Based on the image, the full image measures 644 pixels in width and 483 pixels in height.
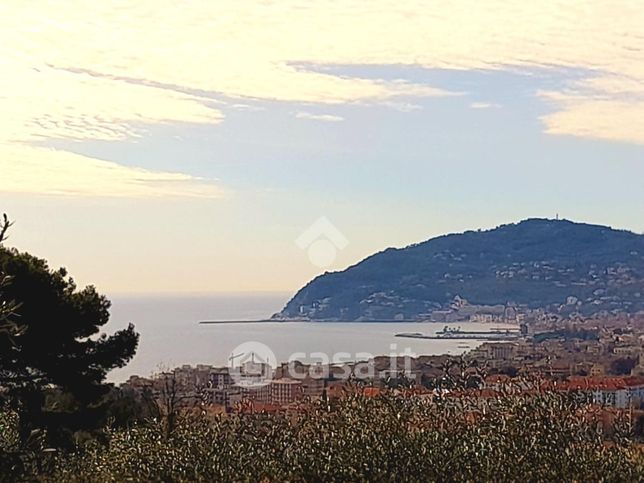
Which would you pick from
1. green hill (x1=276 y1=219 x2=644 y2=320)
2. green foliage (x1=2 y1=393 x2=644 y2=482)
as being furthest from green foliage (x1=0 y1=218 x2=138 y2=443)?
green hill (x1=276 y1=219 x2=644 y2=320)

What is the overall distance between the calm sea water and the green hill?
67.1 inches

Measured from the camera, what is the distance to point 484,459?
7480 millimetres

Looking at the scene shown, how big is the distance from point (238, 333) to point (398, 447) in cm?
4554

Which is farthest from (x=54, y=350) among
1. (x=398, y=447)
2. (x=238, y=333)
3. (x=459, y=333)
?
(x=238, y=333)

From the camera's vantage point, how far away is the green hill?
172 feet

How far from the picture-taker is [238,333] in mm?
52906

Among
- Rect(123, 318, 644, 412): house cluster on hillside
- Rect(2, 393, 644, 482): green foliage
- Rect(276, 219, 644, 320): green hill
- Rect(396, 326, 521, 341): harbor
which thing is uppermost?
Rect(276, 219, 644, 320): green hill

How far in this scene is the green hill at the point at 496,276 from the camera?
52.3 m

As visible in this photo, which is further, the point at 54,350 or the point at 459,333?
the point at 459,333

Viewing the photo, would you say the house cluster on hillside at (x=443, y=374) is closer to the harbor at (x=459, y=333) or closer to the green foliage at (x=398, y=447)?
the green foliage at (x=398, y=447)

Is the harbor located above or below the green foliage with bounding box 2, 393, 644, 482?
above

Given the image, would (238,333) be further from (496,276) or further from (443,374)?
(443,374)

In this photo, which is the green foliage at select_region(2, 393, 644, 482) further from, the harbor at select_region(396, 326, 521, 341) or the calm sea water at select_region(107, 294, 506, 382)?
the harbor at select_region(396, 326, 521, 341)

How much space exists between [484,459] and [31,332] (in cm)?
876
